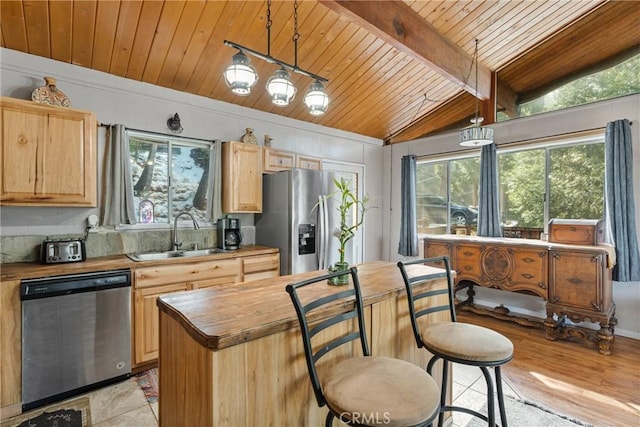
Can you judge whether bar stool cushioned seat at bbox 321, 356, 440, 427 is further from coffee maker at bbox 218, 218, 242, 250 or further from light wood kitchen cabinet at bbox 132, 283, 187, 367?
coffee maker at bbox 218, 218, 242, 250

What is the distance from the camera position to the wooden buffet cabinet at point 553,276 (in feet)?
9.70

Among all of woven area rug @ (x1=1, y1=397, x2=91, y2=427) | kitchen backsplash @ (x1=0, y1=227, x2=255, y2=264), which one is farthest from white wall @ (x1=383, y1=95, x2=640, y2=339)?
woven area rug @ (x1=1, y1=397, x2=91, y2=427)

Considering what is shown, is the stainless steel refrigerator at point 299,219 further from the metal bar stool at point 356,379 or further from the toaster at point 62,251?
the metal bar stool at point 356,379

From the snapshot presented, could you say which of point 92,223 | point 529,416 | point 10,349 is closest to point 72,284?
point 10,349

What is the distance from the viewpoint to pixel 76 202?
8.37ft

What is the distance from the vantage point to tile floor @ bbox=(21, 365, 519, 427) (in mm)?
2041

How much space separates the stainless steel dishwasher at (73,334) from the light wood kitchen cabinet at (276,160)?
202 centimetres

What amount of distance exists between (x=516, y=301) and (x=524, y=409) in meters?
2.18

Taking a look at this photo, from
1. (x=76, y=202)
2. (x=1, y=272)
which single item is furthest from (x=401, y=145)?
(x=1, y=272)

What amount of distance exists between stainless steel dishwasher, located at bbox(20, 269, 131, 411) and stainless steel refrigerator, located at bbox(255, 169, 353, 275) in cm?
160

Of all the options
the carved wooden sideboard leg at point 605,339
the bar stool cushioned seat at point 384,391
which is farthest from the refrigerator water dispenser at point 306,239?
the carved wooden sideboard leg at point 605,339

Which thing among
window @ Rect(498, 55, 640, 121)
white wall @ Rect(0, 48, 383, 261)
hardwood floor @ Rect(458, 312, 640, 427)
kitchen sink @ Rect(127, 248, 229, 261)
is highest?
window @ Rect(498, 55, 640, 121)

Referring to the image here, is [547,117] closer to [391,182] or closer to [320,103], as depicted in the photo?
[391,182]

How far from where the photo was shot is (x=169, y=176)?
3.43m
